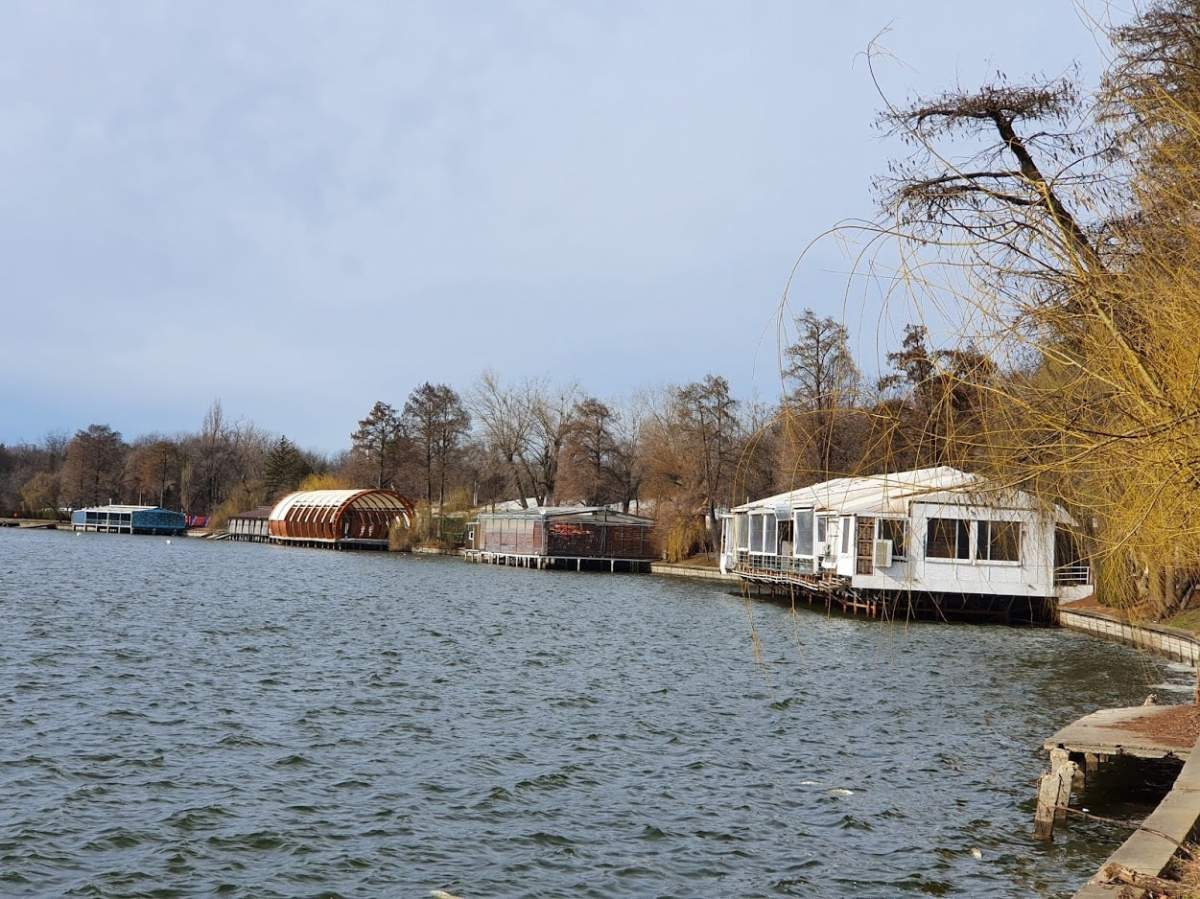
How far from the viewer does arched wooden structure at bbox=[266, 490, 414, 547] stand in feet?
297

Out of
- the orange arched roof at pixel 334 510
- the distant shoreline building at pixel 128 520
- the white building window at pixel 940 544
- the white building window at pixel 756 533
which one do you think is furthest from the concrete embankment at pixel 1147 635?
the distant shoreline building at pixel 128 520

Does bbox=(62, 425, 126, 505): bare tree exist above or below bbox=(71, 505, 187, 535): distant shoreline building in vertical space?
above

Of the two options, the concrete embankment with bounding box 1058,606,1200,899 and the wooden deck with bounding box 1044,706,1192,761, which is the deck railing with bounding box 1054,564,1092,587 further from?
the concrete embankment with bounding box 1058,606,1200,899

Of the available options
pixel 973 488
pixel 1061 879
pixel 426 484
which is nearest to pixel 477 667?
pixel 1061 879

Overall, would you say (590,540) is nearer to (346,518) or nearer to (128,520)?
(346,518)

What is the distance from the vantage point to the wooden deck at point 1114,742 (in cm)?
1084

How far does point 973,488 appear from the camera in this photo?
21.7 feet

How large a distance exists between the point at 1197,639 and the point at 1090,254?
20.3 meters

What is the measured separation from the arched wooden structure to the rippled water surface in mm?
63105

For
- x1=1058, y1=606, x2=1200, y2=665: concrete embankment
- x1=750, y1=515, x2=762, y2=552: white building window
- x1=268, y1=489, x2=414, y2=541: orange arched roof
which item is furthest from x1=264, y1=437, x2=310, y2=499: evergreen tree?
x1=1058, y1=606, x2=1200, y2=665: concrete embankment

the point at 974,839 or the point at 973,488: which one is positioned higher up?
the point at 973,488

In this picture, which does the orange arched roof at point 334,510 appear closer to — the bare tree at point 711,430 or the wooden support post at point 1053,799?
the bare tree at point 711,430

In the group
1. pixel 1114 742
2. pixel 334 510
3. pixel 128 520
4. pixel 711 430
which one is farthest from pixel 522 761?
pixel 128 520

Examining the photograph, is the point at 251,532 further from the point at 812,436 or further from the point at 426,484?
the point at 812,436
